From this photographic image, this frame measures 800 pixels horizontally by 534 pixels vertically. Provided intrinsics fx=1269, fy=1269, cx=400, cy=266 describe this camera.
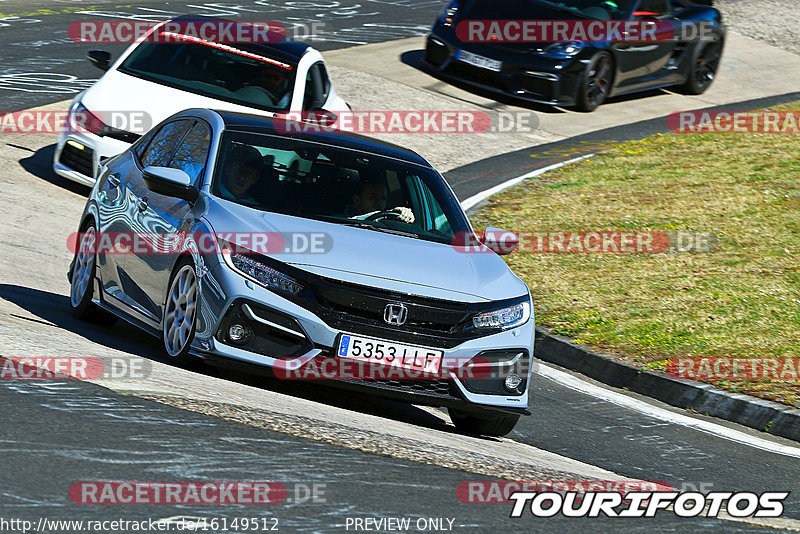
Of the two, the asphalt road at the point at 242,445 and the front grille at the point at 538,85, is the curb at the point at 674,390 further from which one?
the front grille at the point at 538,85

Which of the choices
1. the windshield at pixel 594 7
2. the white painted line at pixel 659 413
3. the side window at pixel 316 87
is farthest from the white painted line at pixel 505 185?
the white painted line at pixel 659 413

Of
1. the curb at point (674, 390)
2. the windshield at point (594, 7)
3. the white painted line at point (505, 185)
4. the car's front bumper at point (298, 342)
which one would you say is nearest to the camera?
the car's front bumper at point (298, 342)

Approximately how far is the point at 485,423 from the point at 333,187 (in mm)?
1706

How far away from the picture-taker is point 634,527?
5387 mm

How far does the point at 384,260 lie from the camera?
696 cm

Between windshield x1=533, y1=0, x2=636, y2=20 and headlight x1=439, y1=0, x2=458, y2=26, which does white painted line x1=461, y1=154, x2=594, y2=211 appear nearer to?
windshield x1=533, y1=0, x2=636, y2=20

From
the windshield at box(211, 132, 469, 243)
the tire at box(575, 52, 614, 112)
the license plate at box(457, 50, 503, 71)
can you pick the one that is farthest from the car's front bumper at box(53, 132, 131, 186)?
the tire at box(575, 52, 614, 112)

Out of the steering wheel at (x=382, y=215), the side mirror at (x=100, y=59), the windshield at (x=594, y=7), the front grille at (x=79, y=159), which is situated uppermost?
the steering wheel at (x=382, y=215)

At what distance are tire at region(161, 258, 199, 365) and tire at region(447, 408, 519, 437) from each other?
5.20 ft

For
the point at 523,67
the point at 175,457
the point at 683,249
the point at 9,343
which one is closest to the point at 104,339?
the point at 9,343

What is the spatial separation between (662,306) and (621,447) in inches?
125

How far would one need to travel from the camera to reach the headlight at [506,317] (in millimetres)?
6998

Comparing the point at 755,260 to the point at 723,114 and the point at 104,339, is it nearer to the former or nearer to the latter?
the point at 104,339

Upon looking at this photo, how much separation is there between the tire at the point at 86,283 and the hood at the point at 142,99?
3701 millimetres
